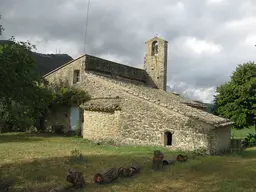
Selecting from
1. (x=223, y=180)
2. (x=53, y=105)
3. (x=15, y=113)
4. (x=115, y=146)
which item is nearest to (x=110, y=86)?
(x=115, y=146)

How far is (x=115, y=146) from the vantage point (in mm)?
17906

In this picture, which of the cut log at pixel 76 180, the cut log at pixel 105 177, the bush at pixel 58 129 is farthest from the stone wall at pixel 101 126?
the cut log at pixel 76 180

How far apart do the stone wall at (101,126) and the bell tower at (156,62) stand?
11.4 m

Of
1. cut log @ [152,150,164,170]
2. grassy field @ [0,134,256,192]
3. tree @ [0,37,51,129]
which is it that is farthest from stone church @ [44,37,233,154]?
tree @ [0,37,51,129]

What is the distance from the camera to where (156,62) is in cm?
3002

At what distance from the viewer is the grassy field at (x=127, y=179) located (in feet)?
30.2

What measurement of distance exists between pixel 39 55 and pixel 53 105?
92.4 feet

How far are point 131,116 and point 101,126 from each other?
9.23 ft

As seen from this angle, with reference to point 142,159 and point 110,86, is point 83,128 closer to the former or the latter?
point 110,86

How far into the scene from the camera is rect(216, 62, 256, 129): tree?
26547 mm

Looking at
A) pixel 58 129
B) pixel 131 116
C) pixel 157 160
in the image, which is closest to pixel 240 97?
pixel 131 116

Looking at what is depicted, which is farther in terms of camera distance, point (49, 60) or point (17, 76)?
point (49, 60)

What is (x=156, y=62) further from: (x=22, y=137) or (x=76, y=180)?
(x=76, y=180)

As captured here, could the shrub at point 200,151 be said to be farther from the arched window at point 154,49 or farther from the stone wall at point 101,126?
the arched window at point 154,49
